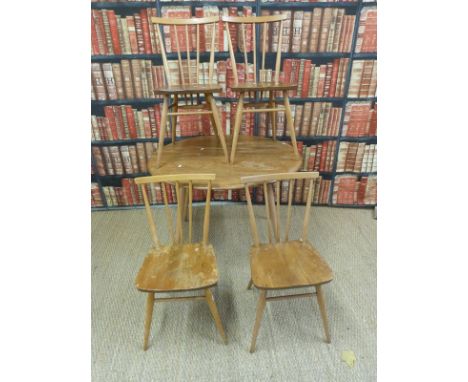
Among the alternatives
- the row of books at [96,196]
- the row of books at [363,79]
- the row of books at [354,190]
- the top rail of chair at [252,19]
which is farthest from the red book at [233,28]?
the row of books at [96,196]

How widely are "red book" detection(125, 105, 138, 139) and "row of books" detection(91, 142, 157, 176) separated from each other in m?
0.09

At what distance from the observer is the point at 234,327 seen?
1.78m

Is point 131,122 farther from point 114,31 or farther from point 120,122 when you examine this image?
point 114,31

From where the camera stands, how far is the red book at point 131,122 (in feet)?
8.52

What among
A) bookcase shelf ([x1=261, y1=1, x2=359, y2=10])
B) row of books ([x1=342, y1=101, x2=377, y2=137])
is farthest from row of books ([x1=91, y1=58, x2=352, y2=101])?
bookcase shelf ([x1=261, y1=1, x2=359, y2=10])

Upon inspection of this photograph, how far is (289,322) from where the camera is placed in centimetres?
181

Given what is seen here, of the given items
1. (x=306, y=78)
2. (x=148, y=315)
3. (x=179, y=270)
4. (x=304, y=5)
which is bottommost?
(x=148, y=315)

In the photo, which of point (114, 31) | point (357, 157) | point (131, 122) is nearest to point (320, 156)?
point (357, 157)

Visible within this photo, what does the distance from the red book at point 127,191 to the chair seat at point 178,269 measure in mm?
1329

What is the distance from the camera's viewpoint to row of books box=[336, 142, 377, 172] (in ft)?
8.86

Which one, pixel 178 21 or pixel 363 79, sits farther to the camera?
pixel 363 79

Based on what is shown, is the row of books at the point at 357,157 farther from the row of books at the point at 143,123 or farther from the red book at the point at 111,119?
the red book at the point at 111,119

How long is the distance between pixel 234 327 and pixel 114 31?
85.7 inches

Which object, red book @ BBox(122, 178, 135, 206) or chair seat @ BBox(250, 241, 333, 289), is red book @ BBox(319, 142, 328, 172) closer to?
chair seat @ BBox(250, 241, 333, 289)
